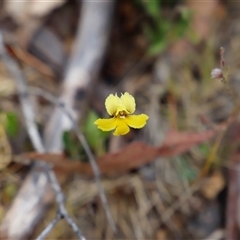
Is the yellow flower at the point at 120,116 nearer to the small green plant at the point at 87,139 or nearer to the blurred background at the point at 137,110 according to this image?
the blurred background at the point at 137,110

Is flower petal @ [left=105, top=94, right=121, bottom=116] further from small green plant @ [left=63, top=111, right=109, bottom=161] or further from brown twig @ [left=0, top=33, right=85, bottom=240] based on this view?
small green plant @ [left=63, top=111, right=109, bottom=161]

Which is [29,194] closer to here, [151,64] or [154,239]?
[154,239]

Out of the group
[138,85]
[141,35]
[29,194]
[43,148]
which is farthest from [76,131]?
[141,35]

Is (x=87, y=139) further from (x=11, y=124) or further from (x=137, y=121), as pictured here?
(x=137, y=121)

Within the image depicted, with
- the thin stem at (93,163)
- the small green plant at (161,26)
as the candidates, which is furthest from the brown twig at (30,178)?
the small green plant at (161,26)

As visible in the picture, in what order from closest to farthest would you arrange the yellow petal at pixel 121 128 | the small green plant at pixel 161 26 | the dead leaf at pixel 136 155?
the yellow petal at pixel 121 128
the dead leaf at pixel 136 155
the small green plant at pixel 161 26

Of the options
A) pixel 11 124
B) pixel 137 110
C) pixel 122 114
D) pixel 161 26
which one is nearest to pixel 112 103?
pixel 122 114
